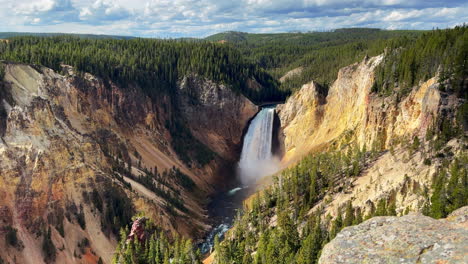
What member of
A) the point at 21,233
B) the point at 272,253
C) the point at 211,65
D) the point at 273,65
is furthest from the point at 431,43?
the point at 273,65

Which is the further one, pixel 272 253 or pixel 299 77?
pixel 299 77

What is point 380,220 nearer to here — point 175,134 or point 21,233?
point 21,233

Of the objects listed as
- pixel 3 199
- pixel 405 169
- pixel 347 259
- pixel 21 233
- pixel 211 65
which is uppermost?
pixel 211 65

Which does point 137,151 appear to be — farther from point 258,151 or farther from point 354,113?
point 354,113

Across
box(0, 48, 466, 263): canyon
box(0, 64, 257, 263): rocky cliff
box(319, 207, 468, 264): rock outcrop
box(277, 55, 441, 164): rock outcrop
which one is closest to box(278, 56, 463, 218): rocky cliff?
box(277, 55, 441, 164): rock outcrop

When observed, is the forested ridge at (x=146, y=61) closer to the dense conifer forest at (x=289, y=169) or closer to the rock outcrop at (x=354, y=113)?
the dense conifer forest at (x=289, y=169)

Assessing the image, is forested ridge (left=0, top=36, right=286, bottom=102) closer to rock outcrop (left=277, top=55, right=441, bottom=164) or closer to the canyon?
the canyon

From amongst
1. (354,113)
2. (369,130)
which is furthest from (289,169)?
(354,113)

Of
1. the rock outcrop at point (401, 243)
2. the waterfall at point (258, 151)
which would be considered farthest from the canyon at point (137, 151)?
the rock outcrop at point (401, 243)
